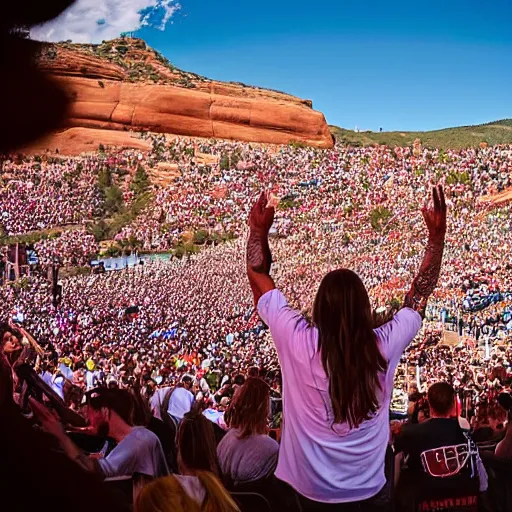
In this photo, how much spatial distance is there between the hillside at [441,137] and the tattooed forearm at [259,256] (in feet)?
19.8

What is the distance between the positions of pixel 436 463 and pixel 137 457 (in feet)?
2.72

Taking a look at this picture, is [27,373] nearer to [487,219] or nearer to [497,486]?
[497,486]

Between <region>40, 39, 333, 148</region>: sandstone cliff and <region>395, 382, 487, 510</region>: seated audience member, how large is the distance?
4.95 metres

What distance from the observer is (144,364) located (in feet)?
17.6

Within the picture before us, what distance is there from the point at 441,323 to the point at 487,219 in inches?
51.1

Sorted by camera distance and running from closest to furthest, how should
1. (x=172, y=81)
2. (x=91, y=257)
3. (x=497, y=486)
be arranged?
(x=497, y=486), (x=91, y=257), (x=172, y=81)

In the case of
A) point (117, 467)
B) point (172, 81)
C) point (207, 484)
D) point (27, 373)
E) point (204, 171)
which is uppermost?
point (172, 81)

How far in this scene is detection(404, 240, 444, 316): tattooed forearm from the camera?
172 centimetres

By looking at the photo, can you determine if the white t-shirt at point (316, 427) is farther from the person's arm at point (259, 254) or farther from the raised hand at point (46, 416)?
the raised hand at point (46, 416)

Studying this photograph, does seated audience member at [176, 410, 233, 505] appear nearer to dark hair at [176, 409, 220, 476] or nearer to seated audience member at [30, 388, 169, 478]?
dark hair at [176, 409, 220, 476]

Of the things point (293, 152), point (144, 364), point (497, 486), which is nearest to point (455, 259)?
point (293, 152)

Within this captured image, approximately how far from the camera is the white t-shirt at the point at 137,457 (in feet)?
6.34

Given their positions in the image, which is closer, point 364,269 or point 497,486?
point 497,486

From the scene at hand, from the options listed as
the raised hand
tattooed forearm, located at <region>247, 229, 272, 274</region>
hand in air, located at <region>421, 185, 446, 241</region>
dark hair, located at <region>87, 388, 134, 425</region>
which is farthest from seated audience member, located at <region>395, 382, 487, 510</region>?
the raised hand
